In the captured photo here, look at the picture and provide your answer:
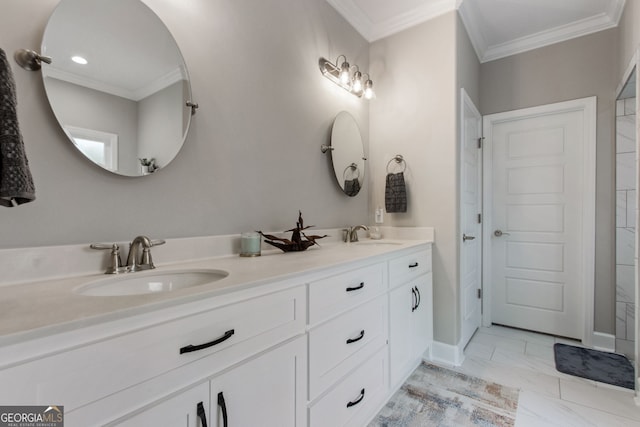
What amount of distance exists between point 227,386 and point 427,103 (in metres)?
2.25

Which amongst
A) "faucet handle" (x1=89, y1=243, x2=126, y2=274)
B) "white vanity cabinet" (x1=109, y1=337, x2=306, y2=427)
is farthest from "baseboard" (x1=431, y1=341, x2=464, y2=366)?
"faucet handle" (x1=89, y1=243, x2=126, y2=274)

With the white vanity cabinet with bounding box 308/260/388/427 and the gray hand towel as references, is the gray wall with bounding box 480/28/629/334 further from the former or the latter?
the gray hand towel

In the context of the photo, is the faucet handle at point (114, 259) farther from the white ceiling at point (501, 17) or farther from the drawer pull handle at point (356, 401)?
the white ceiling at point (501, 17)

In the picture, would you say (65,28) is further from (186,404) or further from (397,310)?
(397,310)

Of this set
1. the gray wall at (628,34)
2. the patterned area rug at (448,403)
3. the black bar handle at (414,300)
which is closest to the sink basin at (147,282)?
the patterned area rug at (448,403)

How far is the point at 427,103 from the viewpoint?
2262 millimetres

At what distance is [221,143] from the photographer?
1.40 meters

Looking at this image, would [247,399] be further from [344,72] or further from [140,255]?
[344,72]

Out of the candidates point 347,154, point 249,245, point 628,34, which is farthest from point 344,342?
point 628,34

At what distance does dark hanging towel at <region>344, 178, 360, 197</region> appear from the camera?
225 centimetres

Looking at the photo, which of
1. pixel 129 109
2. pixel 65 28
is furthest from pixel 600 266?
pixel 65 28

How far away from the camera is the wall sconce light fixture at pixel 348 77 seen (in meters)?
2.07

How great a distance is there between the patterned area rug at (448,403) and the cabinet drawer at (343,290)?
2.30 feet

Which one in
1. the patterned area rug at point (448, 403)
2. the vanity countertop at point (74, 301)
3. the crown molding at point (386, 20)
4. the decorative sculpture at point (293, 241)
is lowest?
the patterned area rug at point (448, 403)
